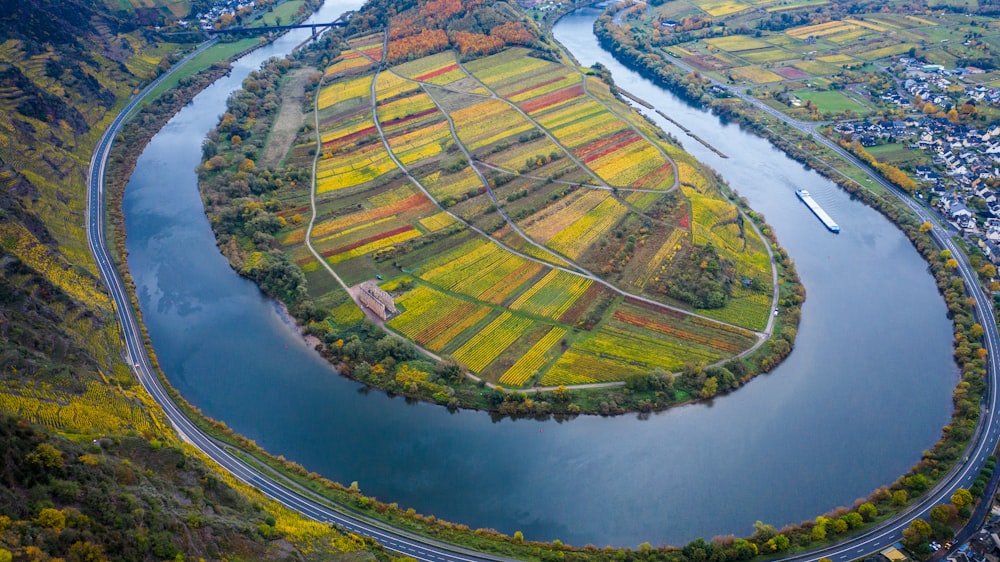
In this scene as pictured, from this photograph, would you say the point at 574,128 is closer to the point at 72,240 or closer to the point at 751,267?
the point at 751,267

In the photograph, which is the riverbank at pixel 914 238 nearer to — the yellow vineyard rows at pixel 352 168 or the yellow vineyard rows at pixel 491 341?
the yellow vineyard rows at pixel 491 341

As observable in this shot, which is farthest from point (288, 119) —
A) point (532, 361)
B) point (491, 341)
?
point (532, 361)

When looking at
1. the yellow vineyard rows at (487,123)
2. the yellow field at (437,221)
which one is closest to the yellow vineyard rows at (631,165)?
the yellow vineyard rows at (487,123)

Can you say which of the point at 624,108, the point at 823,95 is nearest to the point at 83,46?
the point at 624,108

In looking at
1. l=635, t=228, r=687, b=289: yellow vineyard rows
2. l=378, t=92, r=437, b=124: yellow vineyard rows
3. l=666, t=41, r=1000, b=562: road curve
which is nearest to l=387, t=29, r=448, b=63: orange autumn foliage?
l=378, t=92, r=437, b=124: yellow vineyard rows

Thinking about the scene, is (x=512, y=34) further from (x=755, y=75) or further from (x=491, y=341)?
(x=491, y=341)

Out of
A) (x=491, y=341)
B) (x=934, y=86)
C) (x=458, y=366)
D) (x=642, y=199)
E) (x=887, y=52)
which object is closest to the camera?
(x=458, y=366)
